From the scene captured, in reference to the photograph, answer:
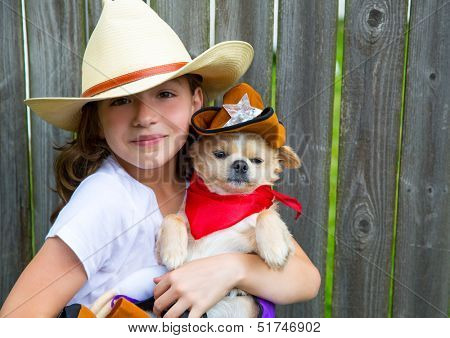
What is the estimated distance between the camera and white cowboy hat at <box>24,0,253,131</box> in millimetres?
1685

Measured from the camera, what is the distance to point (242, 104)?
1805mm

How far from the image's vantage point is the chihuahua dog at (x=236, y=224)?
174cm

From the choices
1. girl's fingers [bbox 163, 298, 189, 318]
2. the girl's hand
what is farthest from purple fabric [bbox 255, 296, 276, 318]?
girl's fingers [bbox 163, 298, 189, 318]

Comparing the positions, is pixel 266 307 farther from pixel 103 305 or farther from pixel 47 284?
pixel 47 284

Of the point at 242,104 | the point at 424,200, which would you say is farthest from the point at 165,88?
the point at 424,200

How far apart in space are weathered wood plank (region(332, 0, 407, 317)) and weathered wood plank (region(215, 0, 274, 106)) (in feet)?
1.17

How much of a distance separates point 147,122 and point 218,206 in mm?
408

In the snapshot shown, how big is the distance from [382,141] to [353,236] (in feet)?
1.56

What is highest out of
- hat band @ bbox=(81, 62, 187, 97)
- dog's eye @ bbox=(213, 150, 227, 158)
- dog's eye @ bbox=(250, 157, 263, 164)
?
hat band @ bbox=(81, 62, 187, 97)

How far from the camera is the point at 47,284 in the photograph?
1580 mm

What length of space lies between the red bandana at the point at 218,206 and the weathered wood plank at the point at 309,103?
44 centimetres

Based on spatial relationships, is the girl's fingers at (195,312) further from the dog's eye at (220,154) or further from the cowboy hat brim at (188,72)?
the cowboy hat brim at (188,72)

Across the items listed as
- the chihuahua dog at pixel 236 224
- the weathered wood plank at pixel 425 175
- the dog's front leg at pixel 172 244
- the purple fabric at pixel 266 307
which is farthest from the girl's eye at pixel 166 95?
the weathered wood plank at pixel 425 175

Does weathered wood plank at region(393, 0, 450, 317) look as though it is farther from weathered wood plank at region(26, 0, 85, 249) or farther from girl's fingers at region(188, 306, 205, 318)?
weathered wood plank at region(26, 0, 85, 249)
